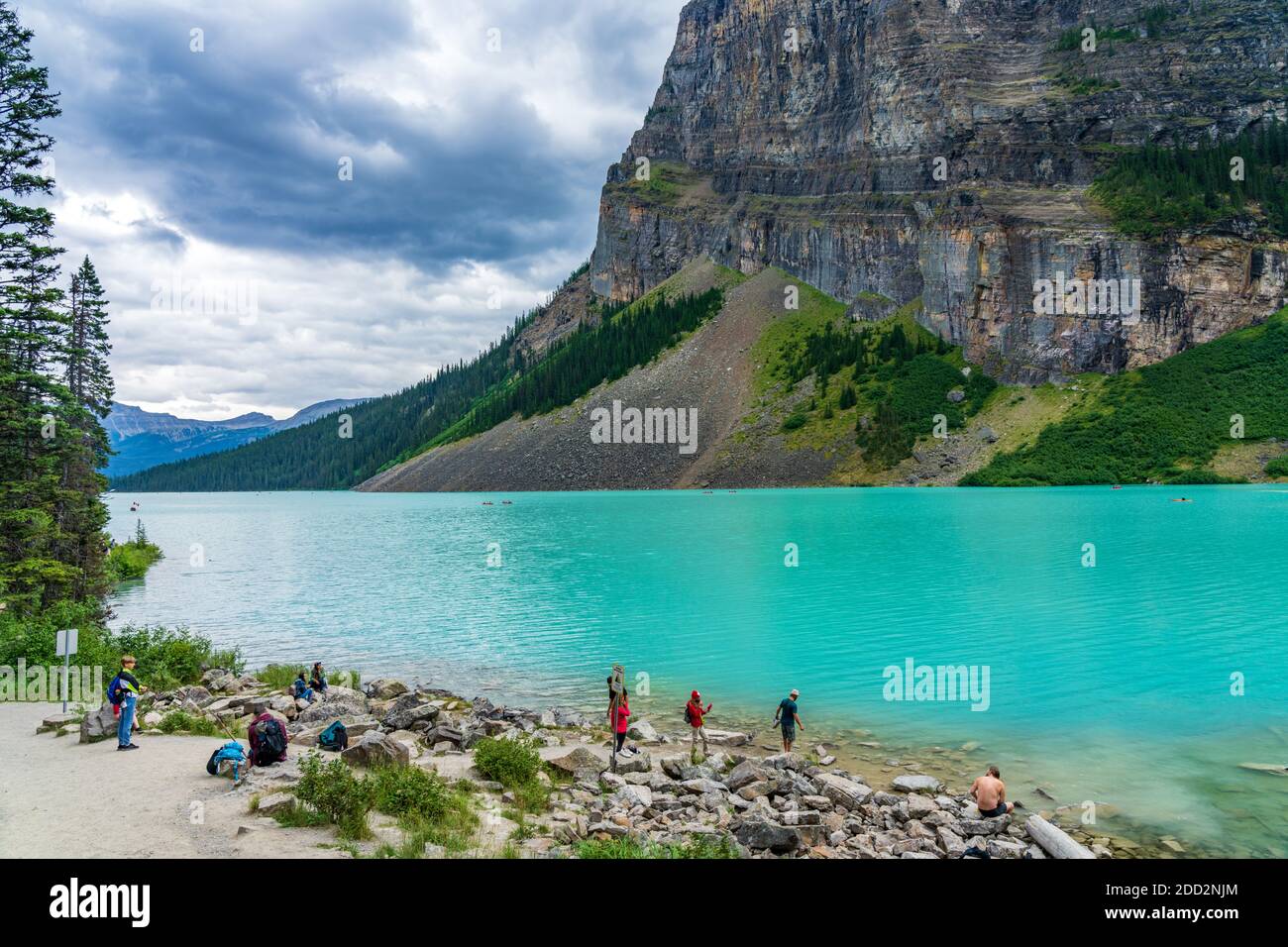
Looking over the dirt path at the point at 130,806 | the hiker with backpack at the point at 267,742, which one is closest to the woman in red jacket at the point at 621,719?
the hiker with backpack at the point at 267,742

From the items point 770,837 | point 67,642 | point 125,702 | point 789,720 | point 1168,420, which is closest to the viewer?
point 770,837

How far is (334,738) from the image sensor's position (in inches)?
698

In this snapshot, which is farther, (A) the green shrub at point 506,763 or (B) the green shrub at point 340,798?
(A) the green shrub at point 506,763

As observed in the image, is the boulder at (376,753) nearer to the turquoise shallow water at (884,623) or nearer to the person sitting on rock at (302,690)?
the person sitting on rock at (302,690)

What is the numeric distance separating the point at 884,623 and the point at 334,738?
24188 millimetres

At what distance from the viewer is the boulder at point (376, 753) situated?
1547 centimetres

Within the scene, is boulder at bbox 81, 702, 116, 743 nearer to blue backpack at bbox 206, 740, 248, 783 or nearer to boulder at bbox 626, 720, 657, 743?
blue backpack at bbox 206, 740, 248, 783

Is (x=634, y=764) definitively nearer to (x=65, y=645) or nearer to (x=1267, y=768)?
(x=1267, y=768)

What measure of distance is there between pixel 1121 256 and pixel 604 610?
16329cm

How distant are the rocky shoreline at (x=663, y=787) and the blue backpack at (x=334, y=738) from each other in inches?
18.6

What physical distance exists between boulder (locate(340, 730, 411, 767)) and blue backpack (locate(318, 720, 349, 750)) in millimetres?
2163

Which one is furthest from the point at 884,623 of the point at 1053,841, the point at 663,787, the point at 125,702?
the point at 125,702
